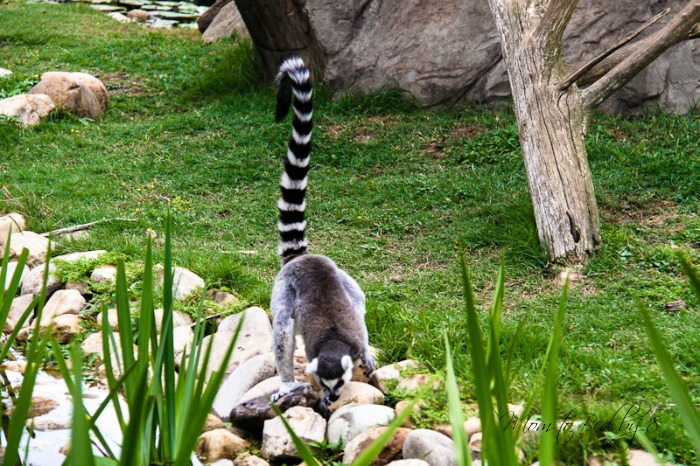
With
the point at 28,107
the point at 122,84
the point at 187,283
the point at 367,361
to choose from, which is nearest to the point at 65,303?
the point at 187,283

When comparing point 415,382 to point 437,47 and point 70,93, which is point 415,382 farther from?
point 70,93

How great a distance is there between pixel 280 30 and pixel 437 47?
1.71 m

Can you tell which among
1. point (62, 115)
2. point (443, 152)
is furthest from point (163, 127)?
point (443, 152)

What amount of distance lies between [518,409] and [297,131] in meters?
1.81

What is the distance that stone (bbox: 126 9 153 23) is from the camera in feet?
48.7

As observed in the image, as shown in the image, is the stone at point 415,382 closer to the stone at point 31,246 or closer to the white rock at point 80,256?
the white rock at point 80,256

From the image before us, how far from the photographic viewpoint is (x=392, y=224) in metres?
5.85

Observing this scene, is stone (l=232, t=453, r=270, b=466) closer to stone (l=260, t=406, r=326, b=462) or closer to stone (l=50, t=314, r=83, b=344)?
stone (l=260, t=406, r=326, b=462)

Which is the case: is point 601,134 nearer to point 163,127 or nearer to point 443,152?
point 443,152

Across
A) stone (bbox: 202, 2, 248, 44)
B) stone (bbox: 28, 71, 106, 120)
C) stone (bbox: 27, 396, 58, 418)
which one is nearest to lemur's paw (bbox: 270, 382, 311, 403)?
stone (bbox: 27, 396, 58, 418)

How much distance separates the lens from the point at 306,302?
3.51 meters

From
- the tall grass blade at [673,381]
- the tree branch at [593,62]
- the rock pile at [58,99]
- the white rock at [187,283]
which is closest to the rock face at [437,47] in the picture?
the rock pile at [58,99]

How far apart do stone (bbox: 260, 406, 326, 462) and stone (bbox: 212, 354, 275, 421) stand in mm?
456

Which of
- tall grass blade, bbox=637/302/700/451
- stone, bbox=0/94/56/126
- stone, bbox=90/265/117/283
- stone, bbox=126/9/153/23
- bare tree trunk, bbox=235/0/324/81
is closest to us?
tall grass blade, bbox=637/302/700/451
